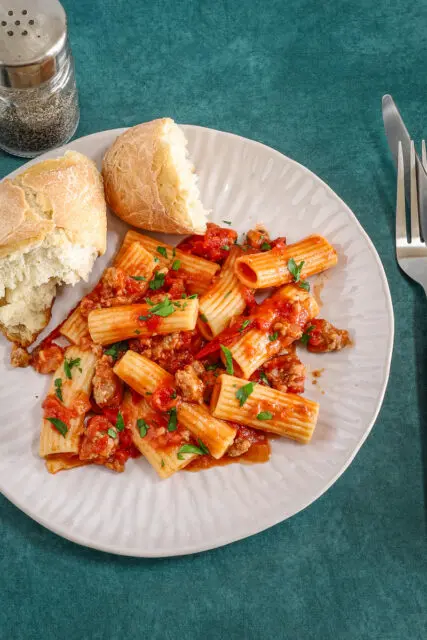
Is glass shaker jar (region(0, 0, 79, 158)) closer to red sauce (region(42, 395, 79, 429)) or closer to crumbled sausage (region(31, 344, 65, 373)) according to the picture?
crumbled sausage (region(31, 344, 65, 373))

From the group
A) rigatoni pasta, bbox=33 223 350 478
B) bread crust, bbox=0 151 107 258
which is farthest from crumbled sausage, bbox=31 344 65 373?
bread crust, bbox=0 151 107 258

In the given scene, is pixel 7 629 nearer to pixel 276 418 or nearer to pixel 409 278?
pixel 276 418

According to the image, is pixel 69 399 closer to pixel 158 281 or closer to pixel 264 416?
pixel 158 281

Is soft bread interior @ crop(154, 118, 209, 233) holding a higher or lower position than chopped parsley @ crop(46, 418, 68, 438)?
higher

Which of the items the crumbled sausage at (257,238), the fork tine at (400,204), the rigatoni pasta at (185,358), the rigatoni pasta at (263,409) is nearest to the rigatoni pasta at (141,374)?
the rigatoni pasta at (185,358)

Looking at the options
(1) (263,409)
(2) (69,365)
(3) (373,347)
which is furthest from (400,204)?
(2) (69,365)

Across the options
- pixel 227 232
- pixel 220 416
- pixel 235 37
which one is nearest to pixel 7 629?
pixel 220 416
